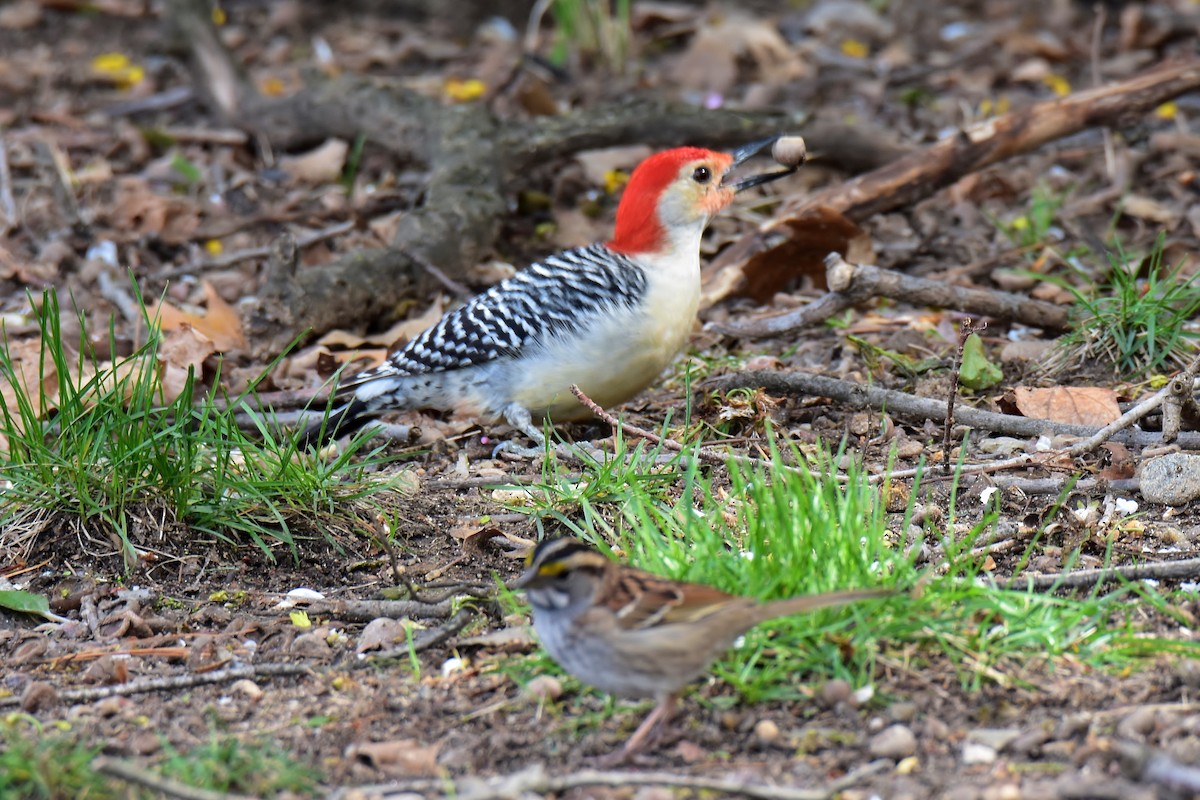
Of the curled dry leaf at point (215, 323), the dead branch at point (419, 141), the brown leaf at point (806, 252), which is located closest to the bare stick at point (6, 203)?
the dead branch at point (419, 141)

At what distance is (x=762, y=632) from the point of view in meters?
3.62

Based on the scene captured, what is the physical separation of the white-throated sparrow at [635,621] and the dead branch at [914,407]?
87.1 inches

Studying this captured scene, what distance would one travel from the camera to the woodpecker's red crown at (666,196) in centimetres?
589

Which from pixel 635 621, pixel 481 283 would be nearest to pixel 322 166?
pixel 481 283

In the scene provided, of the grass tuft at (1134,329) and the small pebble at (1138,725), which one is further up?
the small pebble at (1138,725)

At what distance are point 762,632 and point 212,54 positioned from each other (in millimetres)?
7434

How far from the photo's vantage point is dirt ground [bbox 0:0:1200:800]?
345 centimetres

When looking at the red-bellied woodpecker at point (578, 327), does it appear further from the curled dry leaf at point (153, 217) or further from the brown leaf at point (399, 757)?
the curled dry leaf at point (153, 217)

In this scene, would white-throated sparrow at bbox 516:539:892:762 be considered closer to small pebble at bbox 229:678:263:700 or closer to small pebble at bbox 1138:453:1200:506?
small pebble at bbox 229:678:263:700

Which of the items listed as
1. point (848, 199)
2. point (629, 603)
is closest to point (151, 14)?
point (848, 199)

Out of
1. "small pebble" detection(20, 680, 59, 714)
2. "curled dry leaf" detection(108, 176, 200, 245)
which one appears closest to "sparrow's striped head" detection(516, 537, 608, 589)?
"small pebble" detection(20, 680, 59, 714)

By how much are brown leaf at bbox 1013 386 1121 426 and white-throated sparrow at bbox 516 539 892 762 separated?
248 cm

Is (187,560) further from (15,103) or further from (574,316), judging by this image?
(15,103)

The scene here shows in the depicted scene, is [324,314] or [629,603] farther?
[324,314]
